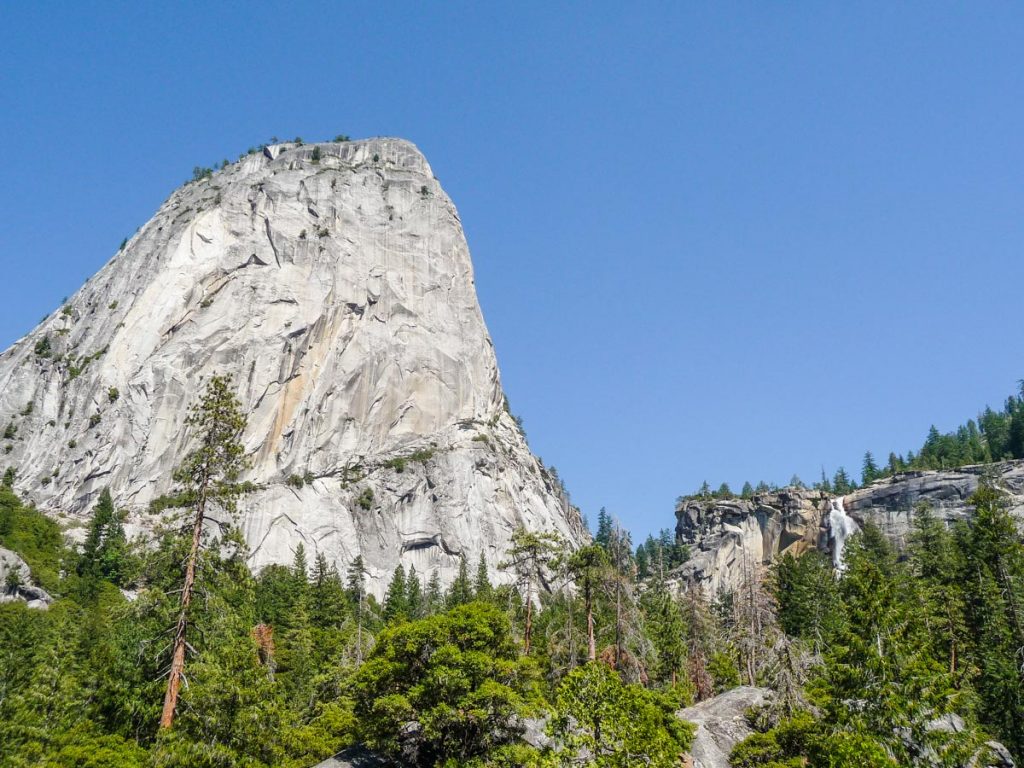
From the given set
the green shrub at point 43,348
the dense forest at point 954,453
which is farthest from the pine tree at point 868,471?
the green shrub at point 43,348

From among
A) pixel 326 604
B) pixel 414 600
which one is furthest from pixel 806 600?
pixel 326 604

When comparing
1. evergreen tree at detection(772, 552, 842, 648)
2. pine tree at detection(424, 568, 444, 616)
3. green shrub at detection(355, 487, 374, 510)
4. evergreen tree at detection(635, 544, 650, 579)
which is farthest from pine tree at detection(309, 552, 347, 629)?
evergreen tree at detection(635, 544, 650, 579)

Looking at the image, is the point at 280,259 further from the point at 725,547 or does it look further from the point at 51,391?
the point at 725,547

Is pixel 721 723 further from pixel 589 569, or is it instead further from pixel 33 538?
pixel 33 538

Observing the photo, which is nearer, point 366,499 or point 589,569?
point 589,569

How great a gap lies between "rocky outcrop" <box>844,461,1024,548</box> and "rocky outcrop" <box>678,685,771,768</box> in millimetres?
81334

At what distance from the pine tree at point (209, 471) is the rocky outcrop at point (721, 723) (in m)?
19.1

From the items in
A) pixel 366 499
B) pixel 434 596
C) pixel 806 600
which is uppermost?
pixel 366 499

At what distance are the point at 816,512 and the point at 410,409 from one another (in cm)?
6571

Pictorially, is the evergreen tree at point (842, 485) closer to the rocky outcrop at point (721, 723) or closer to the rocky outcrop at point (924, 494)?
the rocky outcrop at point (924, 494)

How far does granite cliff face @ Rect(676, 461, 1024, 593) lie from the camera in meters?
106

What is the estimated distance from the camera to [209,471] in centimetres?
2331

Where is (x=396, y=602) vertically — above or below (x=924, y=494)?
below

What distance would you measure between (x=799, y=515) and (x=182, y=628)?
11771 centimetres
